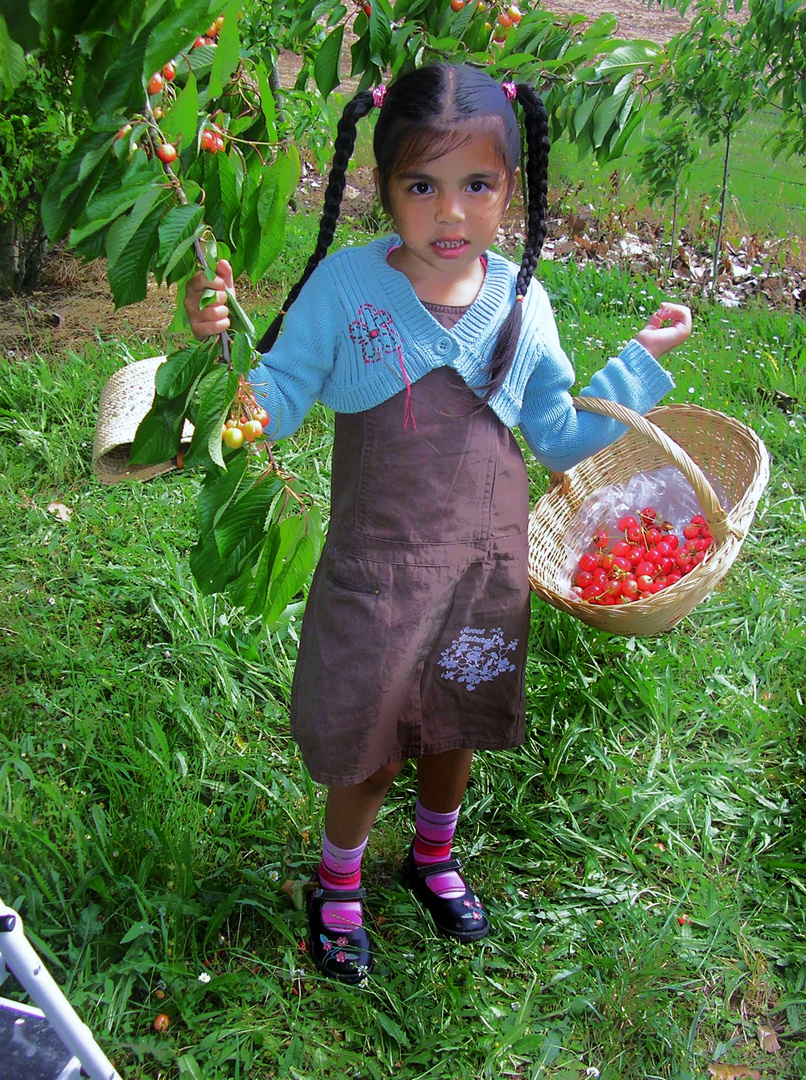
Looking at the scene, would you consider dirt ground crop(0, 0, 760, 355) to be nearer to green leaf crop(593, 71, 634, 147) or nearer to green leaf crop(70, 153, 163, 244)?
green leaf crop(593, 71, 634, 147)

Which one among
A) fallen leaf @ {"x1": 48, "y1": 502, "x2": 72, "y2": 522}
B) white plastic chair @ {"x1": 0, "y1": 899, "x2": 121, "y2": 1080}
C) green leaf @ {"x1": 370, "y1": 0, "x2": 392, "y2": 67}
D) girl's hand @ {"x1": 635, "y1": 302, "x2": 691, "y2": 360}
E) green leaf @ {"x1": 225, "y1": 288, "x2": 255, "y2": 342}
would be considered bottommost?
fallen leaf @ {"x1": 48, "y1": 502, "x2": 72, "y2": 522}

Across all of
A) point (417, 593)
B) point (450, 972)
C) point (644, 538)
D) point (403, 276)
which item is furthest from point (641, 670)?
point (403, 276)

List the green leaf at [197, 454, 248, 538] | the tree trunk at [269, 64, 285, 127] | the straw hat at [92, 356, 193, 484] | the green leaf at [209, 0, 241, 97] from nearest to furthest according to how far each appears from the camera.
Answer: the green leaf at [209, 0, 241, 97], the green leaf at [197, 454, 248, 538], the tree trunk at [269, 64, 285, 127], the straw hat at [92, 356, 193, 484]

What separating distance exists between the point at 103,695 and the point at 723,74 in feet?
12.7

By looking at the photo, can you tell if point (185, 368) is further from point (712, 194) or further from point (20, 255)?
point (712, 194)

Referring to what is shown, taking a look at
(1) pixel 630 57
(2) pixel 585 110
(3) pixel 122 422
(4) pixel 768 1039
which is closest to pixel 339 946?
(4) pixel 768 1039

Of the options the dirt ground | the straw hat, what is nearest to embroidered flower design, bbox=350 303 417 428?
the straw hat

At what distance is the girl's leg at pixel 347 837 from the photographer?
1814mm

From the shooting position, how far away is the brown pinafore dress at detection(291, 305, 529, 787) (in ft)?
5.28

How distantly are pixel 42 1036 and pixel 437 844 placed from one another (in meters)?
0.86

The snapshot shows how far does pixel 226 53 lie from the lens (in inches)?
44.1

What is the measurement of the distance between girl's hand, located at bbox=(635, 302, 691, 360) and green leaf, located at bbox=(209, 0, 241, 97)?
3.02ft

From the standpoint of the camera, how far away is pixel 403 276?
159 cm

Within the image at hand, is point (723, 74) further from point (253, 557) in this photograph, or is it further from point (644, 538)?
point (253, 557)
